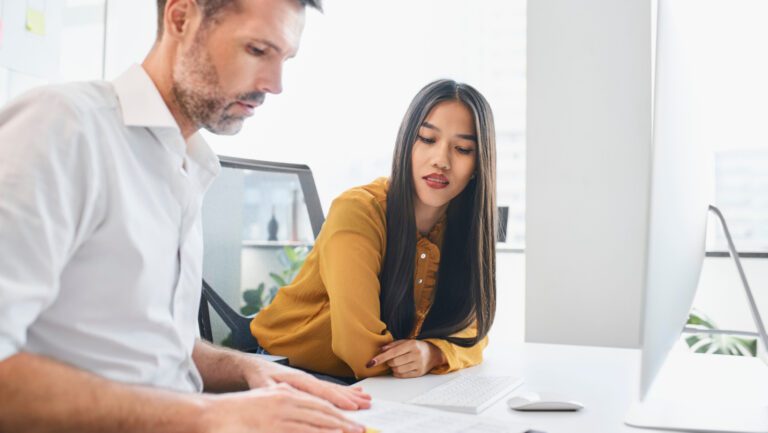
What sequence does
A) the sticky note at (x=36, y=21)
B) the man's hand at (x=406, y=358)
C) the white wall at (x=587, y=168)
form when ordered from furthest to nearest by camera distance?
the sticky note at (x=36, y=21)
the white wall at (x=587, y=168)
the man's hand at (x=406, y=358)

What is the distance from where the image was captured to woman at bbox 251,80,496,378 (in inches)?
59.4

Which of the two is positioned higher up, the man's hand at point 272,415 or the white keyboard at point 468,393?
the man's hand at point 272,415

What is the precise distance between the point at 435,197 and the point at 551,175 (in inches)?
30.1

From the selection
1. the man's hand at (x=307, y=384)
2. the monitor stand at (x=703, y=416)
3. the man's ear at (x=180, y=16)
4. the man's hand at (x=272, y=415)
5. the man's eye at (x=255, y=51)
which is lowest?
the monitor stand at (x=703, y=416)

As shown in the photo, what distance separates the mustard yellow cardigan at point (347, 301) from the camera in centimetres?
141

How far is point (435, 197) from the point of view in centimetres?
166

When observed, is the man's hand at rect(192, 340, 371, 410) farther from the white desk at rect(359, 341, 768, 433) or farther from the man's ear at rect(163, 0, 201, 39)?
the man's ear at rect(163, 0, 201, 39)

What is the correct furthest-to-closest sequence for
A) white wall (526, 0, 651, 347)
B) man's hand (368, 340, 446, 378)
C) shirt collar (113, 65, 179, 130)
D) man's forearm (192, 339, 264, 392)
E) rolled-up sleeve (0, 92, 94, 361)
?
1. white wall (526, 0, 651, 347)
2. man's hand (368, 340, 446, 378)
3. man's forearm (192, 339, 264, 392)
4. shirt collar (113, 65, 179, 130)
5. rolled-up sleeve (0, 92, 94, 361)

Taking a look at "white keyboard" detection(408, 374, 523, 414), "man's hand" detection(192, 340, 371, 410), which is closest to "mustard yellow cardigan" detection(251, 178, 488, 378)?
"white keyboard" detection(408, 374, 523, 414)

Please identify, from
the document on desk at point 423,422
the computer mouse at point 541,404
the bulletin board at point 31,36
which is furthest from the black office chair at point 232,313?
the bulletin board at point 31,36

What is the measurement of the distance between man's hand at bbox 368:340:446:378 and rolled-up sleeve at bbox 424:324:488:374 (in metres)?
0.04

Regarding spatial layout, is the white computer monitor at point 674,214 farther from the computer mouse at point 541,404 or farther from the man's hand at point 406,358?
the man's hand at point 406,358

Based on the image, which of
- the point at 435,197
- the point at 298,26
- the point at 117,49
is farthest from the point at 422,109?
the point at 117,49

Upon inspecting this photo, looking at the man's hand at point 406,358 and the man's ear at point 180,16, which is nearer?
the man's ear at point 180,16
